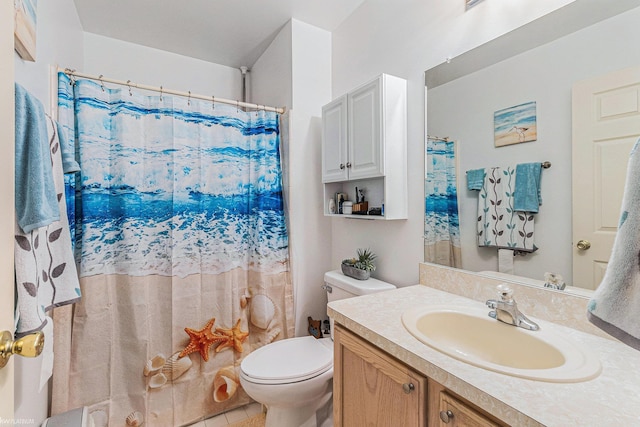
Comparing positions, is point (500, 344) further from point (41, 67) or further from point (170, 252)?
point (41, 67)

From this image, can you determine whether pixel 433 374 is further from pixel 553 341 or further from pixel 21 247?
pixel 21 247

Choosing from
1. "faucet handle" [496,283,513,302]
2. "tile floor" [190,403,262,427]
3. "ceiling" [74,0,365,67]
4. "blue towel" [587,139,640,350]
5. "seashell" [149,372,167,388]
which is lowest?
"tile floor" [190,403,262,427]

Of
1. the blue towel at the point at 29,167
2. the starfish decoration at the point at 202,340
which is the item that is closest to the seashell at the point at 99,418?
the starfish decoration at the point at 202,340

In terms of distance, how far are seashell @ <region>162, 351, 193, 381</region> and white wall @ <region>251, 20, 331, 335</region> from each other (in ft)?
2.34

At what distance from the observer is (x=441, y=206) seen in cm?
138

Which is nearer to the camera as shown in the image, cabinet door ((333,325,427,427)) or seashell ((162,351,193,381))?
cabinet door ((333,325,427,427))

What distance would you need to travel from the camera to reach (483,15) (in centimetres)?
119

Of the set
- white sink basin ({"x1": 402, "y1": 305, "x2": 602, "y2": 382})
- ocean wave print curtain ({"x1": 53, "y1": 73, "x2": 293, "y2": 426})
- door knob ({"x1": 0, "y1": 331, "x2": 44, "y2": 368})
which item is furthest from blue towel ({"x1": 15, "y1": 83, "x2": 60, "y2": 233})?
white sink basin ({"x1": 402, "y1": 305, "x2": 602, "y2": 382})

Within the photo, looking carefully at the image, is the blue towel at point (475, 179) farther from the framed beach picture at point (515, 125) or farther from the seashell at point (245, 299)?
the seashell at point (245, 299)

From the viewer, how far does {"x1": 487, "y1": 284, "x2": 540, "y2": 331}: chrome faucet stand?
91 centimetres

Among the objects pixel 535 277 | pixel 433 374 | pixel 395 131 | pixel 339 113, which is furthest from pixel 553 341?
pixel 339 113

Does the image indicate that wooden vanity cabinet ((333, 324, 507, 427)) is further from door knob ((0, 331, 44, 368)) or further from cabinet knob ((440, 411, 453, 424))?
door knob ((0, 331, 44, 368))

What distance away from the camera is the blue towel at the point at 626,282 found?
1.64 ft

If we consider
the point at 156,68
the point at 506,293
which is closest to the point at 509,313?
the point at 506,293
